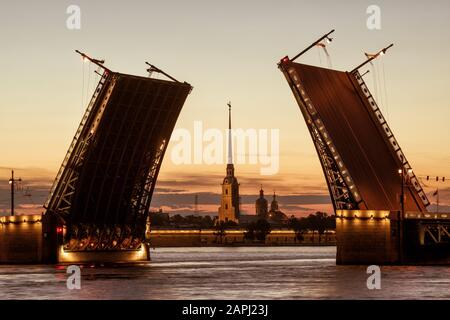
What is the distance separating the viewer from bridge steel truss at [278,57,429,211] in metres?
60.2

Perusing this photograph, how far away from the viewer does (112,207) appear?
67.7 metres

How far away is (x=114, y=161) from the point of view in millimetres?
64562

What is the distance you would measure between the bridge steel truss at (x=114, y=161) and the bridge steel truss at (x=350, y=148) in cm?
746

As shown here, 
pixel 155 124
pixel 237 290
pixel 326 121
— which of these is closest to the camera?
pixel 237 290

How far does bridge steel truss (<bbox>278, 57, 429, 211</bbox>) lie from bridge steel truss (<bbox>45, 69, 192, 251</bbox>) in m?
7.46

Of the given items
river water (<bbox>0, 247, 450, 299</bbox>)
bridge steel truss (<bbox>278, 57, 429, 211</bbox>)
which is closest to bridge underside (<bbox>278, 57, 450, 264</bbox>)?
bridge steel truss (<bbox>278, 57, 429, 211</bbox>)

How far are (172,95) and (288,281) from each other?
784 inches

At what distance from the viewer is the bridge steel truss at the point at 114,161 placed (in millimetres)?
60125

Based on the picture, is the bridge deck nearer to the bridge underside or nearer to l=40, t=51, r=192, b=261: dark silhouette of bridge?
the bridge underside

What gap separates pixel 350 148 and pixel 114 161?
14767mm

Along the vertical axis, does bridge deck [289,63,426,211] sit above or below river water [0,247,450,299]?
above
